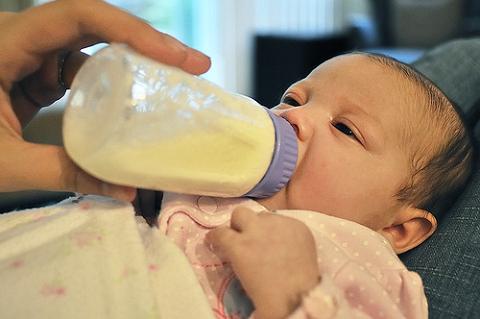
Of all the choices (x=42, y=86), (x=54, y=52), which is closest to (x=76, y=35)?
(x=54, y=52)

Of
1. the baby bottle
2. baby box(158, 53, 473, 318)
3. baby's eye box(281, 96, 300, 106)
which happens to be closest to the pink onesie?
baby box(158, 53, 473, 318)

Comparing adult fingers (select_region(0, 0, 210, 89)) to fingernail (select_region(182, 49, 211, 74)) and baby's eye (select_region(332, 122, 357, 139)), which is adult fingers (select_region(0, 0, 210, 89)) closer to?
fingernail (select_region(182, 49, 211, 74))

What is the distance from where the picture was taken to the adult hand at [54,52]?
74 centimetres

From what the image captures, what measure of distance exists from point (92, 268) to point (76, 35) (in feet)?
1.06

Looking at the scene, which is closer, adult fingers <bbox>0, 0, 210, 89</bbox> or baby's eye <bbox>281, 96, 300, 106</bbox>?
adult fingers <bbox>0, 0, 210, 89</bbox>

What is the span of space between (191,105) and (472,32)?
13.3 feet

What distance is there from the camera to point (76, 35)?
818 millimetres

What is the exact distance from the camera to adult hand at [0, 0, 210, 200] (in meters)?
0.74

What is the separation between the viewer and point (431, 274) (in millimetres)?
886

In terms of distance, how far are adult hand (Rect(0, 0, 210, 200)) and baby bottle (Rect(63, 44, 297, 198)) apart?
5cm

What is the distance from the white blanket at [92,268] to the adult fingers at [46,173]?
6cm

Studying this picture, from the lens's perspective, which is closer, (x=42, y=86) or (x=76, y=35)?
(x=76, y=35)

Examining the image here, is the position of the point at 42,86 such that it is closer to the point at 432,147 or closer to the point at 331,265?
the point at 331,265

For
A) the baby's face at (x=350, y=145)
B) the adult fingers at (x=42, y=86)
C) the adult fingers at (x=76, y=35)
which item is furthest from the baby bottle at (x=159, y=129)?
the adult fingers at (x=42, y=86)
